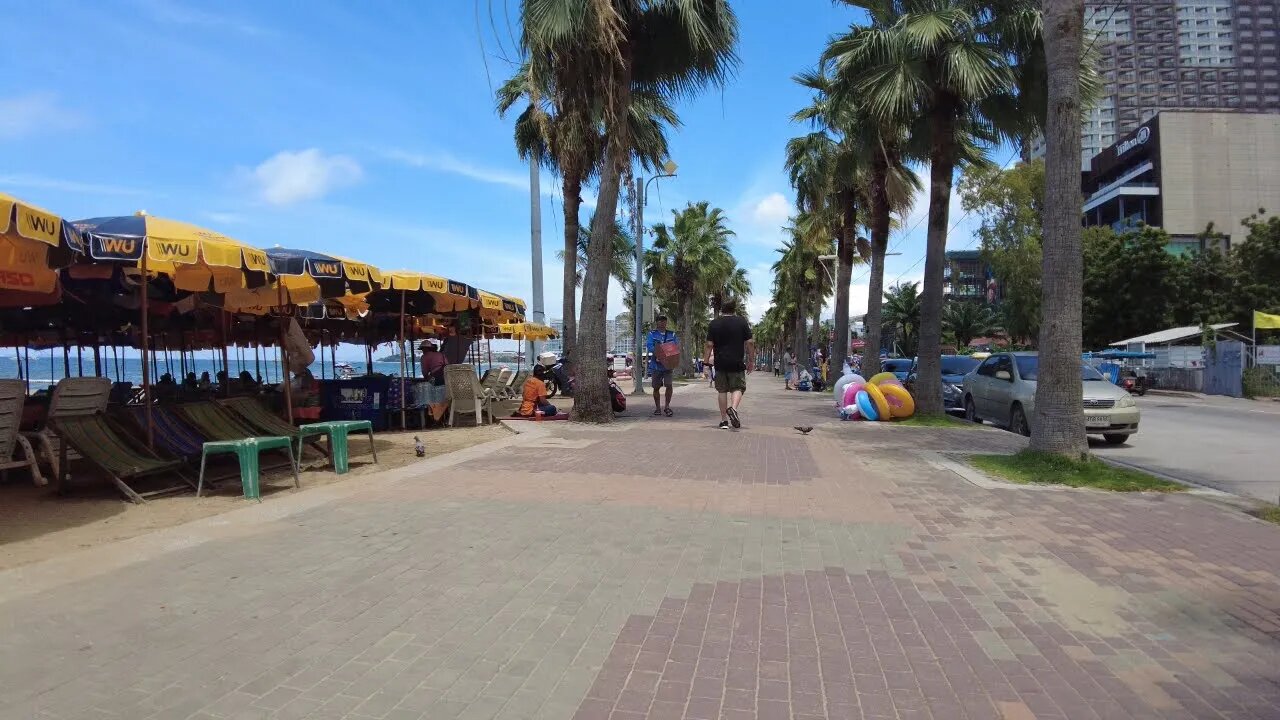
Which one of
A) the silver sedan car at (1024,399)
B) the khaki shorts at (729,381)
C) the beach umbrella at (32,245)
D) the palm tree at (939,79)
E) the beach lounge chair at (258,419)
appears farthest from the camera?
the palm tree at (939,79)

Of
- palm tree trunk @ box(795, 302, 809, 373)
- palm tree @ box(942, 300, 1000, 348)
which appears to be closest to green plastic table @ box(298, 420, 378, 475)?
palm tree trunk @ box(795, 302, 809, 373)

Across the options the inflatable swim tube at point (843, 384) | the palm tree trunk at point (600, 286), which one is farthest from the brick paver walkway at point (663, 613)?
the inflatable swim tube at point (843, 384)

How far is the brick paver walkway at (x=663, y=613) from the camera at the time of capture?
2975 mm

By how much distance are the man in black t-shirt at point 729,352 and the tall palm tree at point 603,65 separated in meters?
2.12

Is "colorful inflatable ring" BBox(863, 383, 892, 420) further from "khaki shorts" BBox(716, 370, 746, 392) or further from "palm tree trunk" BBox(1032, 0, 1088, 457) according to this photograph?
"palm tree trunk" BBox(1032, 0, 1088, 457)

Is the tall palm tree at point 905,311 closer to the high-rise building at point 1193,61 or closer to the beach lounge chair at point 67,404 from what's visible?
the beach lounge chair at point 67,404

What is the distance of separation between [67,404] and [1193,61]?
7500 inches

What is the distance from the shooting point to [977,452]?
9.63 meters

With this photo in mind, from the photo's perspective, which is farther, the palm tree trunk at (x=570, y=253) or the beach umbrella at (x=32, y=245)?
the palm tree trunk at (x=570, y=253)

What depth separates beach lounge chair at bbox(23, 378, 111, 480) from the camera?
6.89m

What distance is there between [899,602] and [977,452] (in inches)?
249

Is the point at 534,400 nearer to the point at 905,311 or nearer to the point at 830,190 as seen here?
the point at 830,190

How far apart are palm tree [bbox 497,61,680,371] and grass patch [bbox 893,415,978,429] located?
7.91 metres

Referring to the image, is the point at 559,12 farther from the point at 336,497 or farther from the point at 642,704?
the point at 642,704
